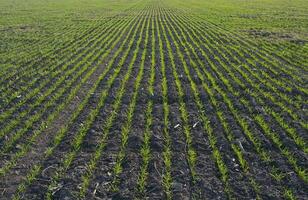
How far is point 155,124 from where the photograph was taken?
923cm

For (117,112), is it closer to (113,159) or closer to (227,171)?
(113,159)

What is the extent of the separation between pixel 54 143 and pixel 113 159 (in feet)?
6.00

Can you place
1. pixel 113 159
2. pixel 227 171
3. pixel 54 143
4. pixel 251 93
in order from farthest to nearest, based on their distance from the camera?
pixel 251 93, pixel 54 143, pixel 113 159, pixel 227 171

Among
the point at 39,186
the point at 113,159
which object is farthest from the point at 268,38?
the point at 39,186

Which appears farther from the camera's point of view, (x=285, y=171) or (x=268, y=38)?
(x=268, y=38)

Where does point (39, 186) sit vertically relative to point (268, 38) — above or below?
below

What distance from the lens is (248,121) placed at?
9.28 metres

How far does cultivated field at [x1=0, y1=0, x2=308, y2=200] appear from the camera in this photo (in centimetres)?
662

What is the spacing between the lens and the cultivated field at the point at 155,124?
6625mm

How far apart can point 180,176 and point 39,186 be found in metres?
3.06

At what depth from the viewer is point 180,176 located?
22.5ft

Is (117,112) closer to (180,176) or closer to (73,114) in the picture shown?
(73,114)

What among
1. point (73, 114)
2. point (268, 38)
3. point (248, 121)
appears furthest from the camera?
point (268, 38)

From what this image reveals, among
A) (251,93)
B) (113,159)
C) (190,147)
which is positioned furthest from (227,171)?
(251,93)
